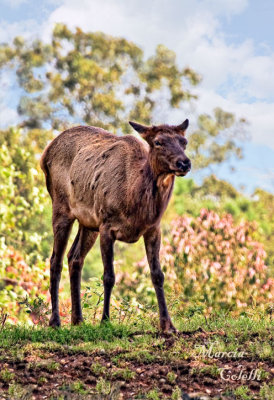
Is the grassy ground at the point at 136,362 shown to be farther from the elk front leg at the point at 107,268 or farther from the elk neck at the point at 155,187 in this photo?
the elk neck at the point at 155,187

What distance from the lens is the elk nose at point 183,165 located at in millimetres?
7511

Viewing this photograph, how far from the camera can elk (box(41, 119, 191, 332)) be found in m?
8.03

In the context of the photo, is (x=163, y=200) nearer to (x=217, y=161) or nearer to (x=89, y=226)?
(x=89, y=226)

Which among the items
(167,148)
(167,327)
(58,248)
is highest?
(167,148)

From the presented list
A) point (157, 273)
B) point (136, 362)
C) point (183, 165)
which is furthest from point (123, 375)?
point (183, 165)

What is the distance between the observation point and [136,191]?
8.16 m

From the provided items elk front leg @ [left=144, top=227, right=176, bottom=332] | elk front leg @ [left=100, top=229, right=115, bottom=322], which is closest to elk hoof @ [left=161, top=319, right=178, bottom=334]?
elk front leg @ [left=144, top=227, right=176, bottom=332]

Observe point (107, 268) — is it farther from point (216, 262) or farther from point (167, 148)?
point (216, 262)

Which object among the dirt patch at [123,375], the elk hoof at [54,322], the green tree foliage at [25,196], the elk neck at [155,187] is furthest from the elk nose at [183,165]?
the green tree foliage at [25,196]

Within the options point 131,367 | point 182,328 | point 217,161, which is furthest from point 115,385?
point 217,161

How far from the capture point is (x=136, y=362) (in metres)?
6.85

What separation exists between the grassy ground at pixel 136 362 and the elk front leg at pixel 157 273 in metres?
0.19

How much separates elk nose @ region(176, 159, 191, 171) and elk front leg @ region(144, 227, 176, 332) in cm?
103

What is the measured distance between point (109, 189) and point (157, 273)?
1210mm
